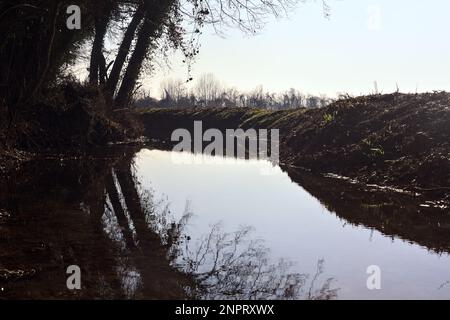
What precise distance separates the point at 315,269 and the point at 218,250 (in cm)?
117

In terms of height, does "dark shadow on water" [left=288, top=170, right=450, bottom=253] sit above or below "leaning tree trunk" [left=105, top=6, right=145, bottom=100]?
below

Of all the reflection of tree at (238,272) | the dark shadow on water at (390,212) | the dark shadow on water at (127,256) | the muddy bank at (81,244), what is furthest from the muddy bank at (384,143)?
the muddy bank at (81,244)

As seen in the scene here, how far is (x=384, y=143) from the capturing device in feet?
40.8

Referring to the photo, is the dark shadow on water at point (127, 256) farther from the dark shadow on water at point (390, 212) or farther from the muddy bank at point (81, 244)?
the dark shadow on water at point (390, 212)

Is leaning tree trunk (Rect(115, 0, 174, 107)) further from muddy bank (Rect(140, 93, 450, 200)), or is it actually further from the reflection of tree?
the reflection of tree

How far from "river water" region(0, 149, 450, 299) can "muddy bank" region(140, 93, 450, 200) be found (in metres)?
1.00

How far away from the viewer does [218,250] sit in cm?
556

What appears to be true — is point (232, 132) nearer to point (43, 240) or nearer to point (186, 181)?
point (186, 181)

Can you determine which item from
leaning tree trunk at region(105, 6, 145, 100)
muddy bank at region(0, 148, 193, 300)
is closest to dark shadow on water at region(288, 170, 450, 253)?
muddy bank at region(0, 148, 193, 300)

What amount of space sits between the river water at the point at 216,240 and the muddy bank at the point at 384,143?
1.00 metres

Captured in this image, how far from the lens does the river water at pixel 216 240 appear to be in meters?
4.33

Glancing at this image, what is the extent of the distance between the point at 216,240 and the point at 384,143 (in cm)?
783

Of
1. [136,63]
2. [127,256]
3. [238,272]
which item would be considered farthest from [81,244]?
[136,63]

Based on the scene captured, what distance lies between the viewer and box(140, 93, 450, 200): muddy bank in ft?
32.6
